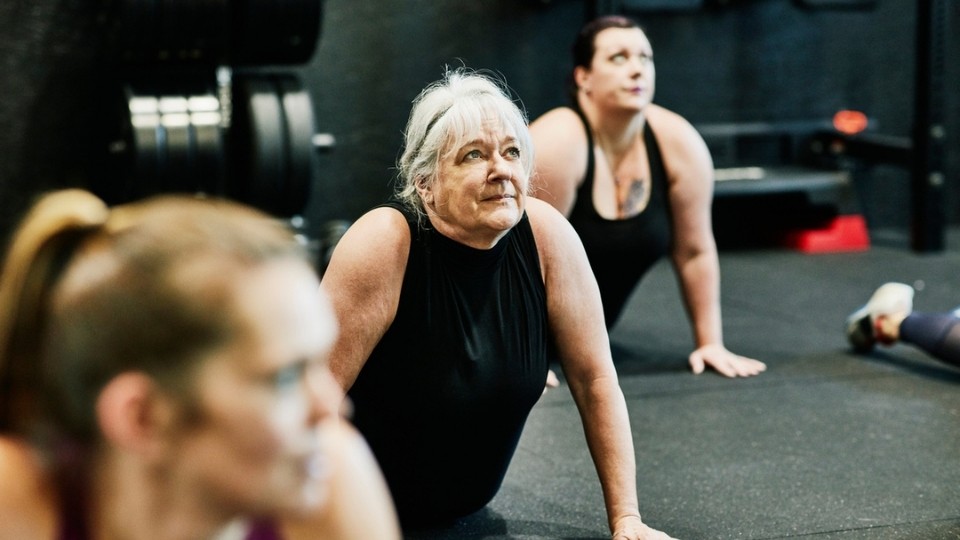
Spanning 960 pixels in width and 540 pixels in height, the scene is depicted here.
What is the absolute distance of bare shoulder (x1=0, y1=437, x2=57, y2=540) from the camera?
0.83 metres

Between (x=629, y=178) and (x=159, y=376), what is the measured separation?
103 inches

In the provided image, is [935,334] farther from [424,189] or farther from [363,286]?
[363,286]

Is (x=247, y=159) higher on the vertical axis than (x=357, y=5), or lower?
lower

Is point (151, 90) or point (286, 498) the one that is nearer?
point (286, 498)

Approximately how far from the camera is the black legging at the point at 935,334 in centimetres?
328

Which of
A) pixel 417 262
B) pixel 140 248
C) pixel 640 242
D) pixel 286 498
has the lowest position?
pixel 640 242

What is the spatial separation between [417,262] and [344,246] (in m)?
0.13

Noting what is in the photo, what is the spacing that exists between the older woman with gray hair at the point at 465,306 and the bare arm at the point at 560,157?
41.1 inches

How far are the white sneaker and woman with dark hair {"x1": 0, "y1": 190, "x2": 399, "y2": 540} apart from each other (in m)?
3.02

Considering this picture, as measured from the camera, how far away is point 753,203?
19.0 ft

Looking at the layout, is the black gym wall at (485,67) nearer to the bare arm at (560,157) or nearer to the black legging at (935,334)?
the bare arm at (560,157)

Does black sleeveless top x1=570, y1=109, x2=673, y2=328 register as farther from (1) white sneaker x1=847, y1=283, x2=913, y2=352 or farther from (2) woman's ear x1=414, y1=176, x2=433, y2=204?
(2) woman's ear x1=414, y1=176, x2=433, y2=204

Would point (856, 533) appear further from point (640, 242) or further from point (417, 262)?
point (640, 242)

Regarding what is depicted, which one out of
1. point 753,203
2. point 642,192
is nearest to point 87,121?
point 642,192
